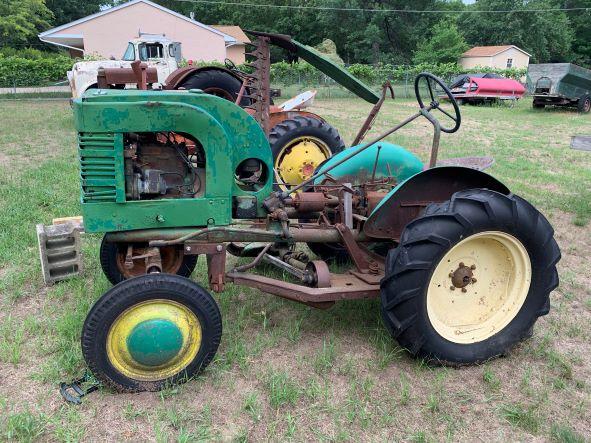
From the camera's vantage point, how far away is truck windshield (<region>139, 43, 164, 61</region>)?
509 inches

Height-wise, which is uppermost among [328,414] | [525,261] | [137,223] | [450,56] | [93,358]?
[450,56]

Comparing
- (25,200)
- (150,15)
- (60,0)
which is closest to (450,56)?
(150,15)

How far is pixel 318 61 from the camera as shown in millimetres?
3455

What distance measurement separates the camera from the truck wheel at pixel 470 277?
2.67m

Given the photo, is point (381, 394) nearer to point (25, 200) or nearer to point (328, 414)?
point (328, 414)

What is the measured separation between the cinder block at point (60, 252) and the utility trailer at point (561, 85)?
17090mm

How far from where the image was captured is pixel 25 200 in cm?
576

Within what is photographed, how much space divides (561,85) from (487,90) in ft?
13.0

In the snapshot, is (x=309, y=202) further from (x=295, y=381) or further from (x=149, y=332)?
(x=149, y=332)

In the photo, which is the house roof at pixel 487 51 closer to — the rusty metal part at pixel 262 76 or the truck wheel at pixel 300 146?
the truck wheel at pixel 300 146

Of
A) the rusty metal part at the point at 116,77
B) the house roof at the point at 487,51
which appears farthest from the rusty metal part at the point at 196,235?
the house roof at the point at 487,51

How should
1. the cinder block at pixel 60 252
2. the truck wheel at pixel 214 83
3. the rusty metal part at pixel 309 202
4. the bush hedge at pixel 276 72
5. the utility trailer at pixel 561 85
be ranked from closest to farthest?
1. the rusty metal part at pixel 309 202
2. the cinder block at pixel 60 252
3. the truck wheel at pixel 214 83
4. the utility trailer at pixel 561 85
5. the bush hedge at pixel 276 72

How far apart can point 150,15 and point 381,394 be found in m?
29.8

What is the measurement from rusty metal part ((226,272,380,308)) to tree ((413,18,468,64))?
39145 mm
